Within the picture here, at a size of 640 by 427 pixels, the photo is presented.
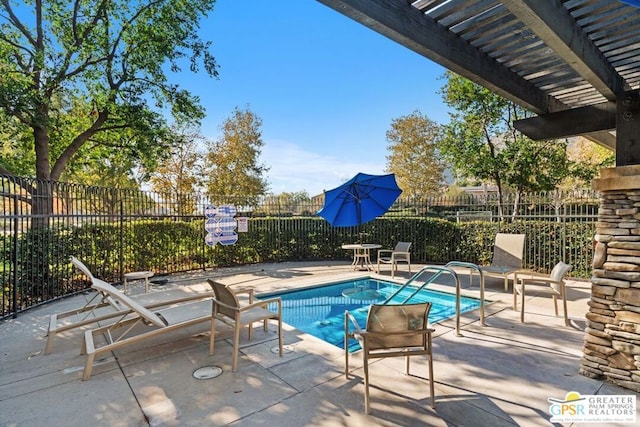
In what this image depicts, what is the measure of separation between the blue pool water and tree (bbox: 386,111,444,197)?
684 inches

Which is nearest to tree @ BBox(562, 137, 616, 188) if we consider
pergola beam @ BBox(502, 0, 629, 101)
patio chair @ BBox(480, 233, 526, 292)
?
patio chair @ BBox(480, 233, 526, 292)

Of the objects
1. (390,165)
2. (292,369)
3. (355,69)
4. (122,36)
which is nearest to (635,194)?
(292,369)

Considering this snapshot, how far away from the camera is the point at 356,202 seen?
8570 millimetres

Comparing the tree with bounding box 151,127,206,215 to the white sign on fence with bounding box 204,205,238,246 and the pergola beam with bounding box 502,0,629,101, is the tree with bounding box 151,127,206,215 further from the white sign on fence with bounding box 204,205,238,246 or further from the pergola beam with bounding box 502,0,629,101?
the pergola beam with bounding box 502,0,629,101

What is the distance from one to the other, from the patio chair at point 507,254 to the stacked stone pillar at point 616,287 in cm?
343

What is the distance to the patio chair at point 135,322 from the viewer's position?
10.6 feet

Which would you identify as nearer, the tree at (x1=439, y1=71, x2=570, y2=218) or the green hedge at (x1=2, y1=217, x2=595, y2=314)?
the green hedge at (x1=2, y1=217, x2=595, y2=314)

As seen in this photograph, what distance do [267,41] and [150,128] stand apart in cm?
619

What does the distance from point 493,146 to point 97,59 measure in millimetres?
12707

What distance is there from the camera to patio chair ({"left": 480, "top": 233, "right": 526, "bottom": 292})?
6639mm

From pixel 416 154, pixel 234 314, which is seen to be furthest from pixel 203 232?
pixel 416 154

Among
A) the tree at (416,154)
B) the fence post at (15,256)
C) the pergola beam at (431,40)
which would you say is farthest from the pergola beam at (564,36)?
the tree at (416,154)

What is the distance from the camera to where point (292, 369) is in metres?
3.29

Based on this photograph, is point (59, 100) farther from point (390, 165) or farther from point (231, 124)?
point (390, 165)
